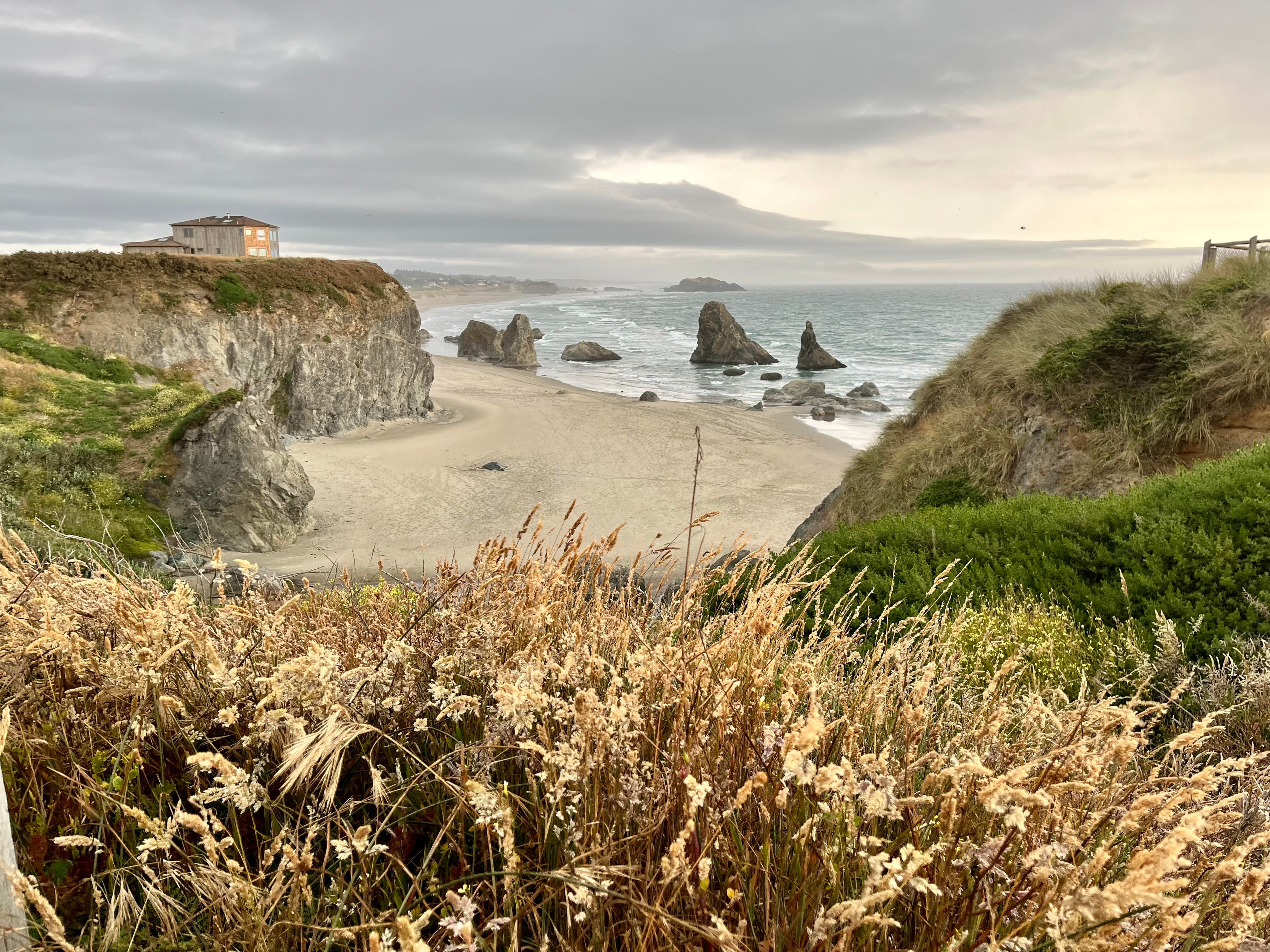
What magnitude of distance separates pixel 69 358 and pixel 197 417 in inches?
288

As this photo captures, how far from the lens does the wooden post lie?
1.32 m

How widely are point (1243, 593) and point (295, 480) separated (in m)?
18.6

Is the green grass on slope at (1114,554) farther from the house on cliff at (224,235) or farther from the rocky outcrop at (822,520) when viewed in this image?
the house on cliff at (224,235)

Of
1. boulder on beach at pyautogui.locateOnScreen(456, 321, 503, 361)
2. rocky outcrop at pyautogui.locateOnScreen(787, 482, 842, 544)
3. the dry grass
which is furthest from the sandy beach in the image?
boulder on beach at pyautogui.locateOnScreen(456, 321, 503, 361)

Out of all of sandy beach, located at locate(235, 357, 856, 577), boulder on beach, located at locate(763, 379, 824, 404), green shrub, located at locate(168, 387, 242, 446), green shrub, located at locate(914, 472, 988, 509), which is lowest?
sandy beach, located at locate(235, 357, 856, 577)

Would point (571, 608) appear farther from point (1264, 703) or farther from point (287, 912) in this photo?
point (1264, 703)

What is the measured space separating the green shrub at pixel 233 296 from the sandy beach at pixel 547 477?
5.46 meters

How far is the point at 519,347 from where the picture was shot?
2414 inches

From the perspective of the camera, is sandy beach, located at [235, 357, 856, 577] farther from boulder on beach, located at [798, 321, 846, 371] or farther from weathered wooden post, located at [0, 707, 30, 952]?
boulder on beach, located at [798, 321, 846, 371]

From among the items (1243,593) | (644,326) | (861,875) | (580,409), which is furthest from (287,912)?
(644,326)

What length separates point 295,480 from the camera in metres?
18.9

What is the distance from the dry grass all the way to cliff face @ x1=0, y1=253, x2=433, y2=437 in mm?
25678

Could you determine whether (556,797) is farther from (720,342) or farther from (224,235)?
(720,342)

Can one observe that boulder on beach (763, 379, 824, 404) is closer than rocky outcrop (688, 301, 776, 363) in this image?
Yes
